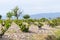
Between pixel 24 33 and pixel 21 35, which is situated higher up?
pixel 21 35

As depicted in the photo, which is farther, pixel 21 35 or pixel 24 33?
pixel 24 33

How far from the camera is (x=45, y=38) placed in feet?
84.2

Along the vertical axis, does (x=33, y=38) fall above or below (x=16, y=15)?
above

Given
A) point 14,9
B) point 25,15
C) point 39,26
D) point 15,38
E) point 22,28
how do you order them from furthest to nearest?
point 25,15, point 14,9, point 39,26, point 22,28, point 15,38

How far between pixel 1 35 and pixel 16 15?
183 feet

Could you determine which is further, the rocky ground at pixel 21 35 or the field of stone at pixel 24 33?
the field of stone at pixel 24 33

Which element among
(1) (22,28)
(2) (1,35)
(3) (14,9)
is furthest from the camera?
(3) (14,9)

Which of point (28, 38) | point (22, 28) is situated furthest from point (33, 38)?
point (22, 28)

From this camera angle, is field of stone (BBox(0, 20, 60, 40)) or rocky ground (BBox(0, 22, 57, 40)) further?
field of stone (BBox(0, 20, 60, 40))

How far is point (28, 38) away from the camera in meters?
25.8

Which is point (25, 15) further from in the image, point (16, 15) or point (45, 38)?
point (45, 38)

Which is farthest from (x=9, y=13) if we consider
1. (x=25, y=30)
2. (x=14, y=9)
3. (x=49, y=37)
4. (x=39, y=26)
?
(x=49, y=37)

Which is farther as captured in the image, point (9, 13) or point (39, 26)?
point (9, 13)

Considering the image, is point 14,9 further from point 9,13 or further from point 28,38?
point 28,38
